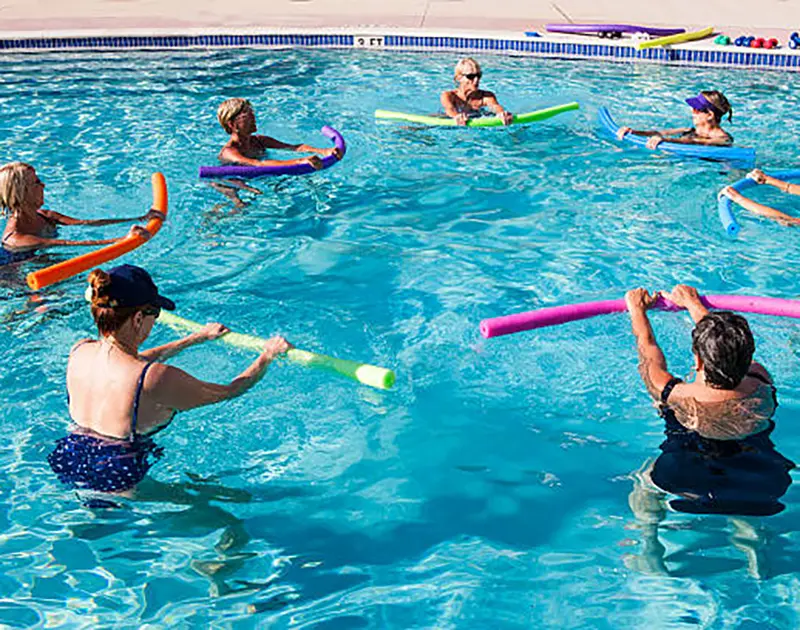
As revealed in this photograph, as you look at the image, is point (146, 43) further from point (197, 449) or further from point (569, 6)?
point (197, 449)

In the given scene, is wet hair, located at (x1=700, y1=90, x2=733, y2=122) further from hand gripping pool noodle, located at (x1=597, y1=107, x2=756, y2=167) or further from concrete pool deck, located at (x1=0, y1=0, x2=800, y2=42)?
concrete pool deck, located at (x1=0, y1=0, x2=800, y2=42)

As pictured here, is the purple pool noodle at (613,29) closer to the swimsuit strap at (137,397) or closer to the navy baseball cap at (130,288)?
the navy baseball cap at (130,288)

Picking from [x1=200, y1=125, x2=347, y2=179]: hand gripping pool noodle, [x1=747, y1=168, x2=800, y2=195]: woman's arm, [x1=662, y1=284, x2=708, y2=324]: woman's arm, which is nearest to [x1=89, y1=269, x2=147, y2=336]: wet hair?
[x1=662, y1=284, x2=708, y2=324]: woman's arm

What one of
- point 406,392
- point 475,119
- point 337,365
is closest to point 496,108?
point 475,119

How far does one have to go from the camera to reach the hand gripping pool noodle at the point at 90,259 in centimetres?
566

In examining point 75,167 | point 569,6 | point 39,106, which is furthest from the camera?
point 569,6

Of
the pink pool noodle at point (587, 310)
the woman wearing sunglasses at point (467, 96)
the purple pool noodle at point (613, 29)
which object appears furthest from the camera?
the purple pool noodle at point (613, 29)

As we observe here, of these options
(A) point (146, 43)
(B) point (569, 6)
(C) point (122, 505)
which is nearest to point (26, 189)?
(C) point (122, 505)

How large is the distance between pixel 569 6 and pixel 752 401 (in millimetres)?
12797

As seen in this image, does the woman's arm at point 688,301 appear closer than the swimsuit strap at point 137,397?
No

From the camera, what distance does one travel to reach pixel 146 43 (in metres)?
14.3

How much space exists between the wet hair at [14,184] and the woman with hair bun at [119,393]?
249 cm

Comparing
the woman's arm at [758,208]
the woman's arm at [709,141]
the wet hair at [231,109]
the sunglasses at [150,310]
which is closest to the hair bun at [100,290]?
the sunglasses at [150,310]

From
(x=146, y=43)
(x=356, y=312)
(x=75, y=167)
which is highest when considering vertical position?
(x=146, y=43)
